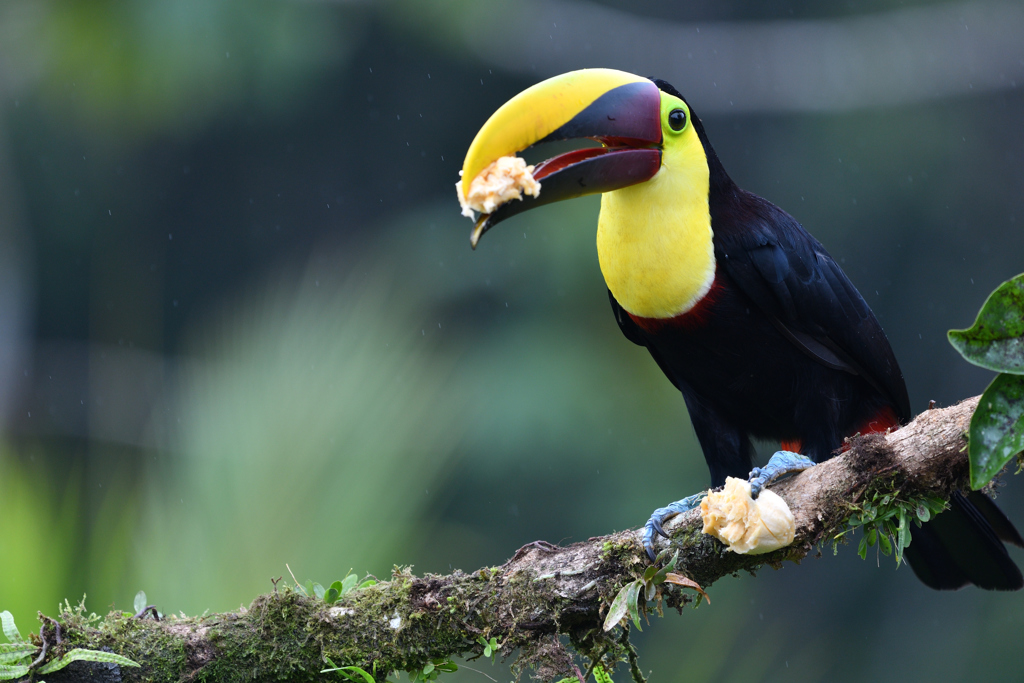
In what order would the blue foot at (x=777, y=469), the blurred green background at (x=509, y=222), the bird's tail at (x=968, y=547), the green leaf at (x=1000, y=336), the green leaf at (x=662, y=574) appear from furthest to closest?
the blurred green background at (x=509, y=222), the bird's tail at (x=968, y=547), the blue foot at (x=777, y=469), the green leaf at (x=662, y=574), the green leaf at (x=1000, y=336)

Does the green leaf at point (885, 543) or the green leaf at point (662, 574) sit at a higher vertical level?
the green leaf at point (662, 574)

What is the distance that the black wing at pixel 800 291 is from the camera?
209 cm

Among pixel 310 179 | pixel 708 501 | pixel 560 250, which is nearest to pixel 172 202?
pixel 310 179

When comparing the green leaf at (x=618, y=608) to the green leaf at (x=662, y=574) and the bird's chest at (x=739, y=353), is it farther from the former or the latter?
the bird's chest at (x=739, y=353)

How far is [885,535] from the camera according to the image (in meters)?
1.61

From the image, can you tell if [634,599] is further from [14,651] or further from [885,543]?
[14,651]

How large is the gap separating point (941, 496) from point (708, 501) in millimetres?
381

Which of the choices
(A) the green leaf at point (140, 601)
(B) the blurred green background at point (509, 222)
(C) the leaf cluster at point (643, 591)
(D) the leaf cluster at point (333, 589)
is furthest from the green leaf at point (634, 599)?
(B) the blurred green background at point (509, 222)

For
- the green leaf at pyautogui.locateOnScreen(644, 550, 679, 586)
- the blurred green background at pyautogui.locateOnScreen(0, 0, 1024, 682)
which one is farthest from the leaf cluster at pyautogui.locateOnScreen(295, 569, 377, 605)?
the blurred green background at pyautogui.locateOnScreen(0, 0, 1024, 682)

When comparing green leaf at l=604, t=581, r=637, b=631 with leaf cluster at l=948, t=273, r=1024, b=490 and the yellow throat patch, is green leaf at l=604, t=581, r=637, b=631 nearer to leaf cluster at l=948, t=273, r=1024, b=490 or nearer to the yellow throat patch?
leaf cluster at l=948, t=273, r=1024, b=490

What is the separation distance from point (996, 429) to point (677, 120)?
3.46 feet

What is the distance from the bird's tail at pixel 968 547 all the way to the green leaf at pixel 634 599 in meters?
0.75

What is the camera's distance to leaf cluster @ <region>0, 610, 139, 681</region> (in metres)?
1.55

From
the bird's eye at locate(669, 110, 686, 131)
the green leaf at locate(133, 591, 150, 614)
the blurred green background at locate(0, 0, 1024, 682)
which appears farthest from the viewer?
the blurred green background at locate(0, 0, 1024, 682)
